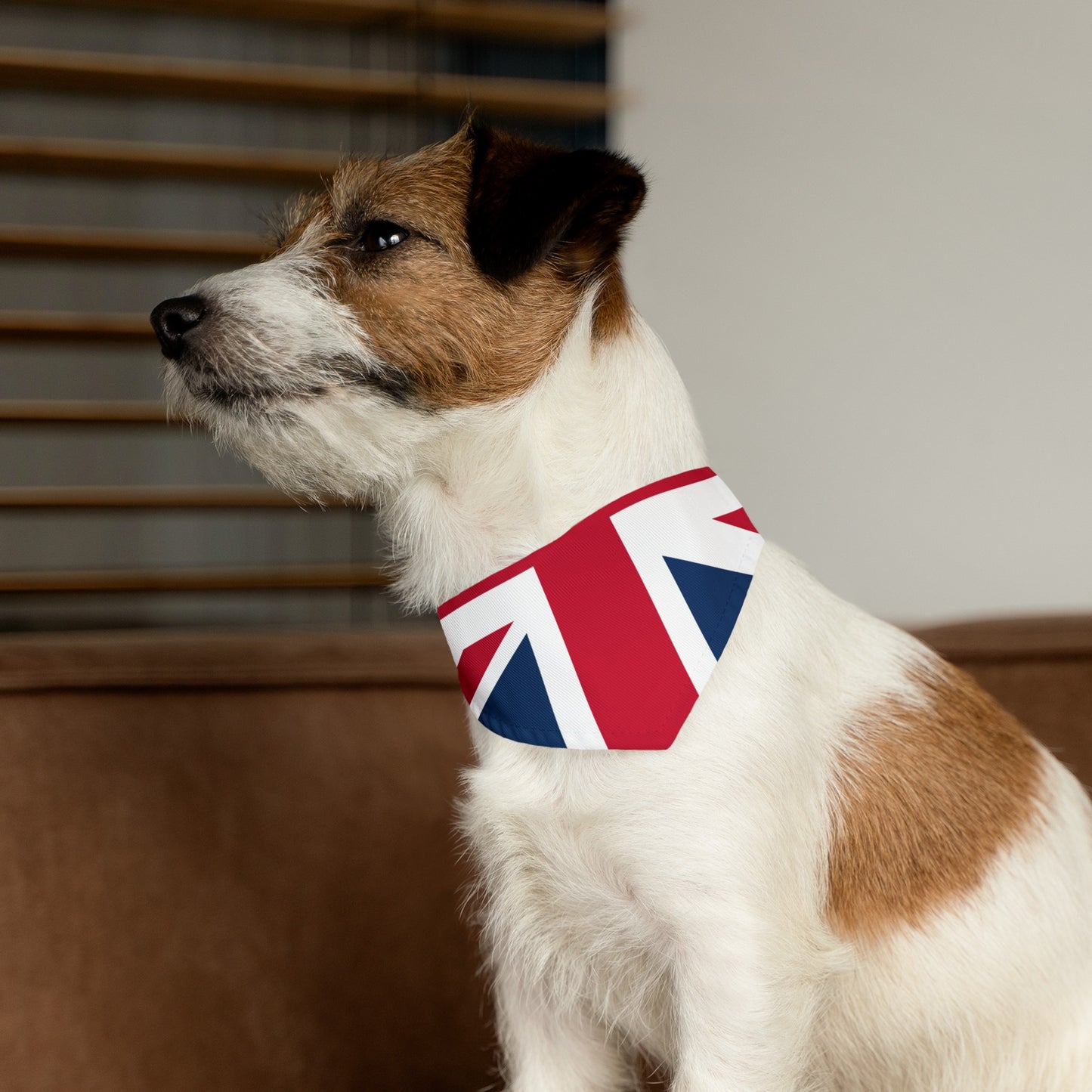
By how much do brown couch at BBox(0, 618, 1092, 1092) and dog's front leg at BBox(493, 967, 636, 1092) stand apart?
1.10ft

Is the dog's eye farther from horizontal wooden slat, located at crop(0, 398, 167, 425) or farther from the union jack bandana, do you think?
horizontal wooden slat, located at crop(0, 398, 167, 425)

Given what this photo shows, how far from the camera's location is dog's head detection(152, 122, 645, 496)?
3.23ft

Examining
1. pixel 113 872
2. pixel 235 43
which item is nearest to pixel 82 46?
pixel 235 43

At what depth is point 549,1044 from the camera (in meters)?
1.17

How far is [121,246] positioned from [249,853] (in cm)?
278

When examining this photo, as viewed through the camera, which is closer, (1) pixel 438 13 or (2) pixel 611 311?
(2) pixel 611 311

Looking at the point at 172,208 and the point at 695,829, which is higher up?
the point at 172,208

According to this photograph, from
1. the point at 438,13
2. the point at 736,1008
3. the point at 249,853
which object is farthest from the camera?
the point at 438,13

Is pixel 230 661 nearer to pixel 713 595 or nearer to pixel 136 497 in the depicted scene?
pixel 713 595

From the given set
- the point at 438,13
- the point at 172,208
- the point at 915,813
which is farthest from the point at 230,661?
the point at 172,208

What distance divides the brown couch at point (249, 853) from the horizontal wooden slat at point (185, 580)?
2.26 m

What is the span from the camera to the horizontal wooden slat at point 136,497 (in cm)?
364

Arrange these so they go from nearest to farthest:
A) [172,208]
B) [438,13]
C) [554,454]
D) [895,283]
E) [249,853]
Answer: [554,454], [249,853], [895,283], [438,13], [172,208]

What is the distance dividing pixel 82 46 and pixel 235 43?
1.71ft
